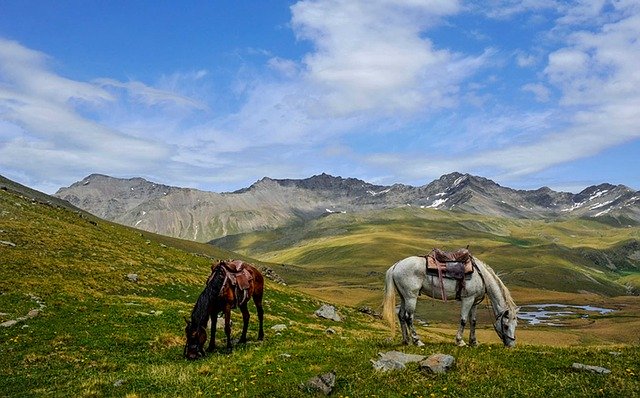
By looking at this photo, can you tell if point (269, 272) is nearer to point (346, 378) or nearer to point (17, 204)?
point (17, 204)

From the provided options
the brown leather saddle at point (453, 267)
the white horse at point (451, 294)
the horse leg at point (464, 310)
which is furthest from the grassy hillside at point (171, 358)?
the brown leather saddle at point (453, 267)

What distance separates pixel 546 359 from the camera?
15430mm

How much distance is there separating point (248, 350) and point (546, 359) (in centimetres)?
1128

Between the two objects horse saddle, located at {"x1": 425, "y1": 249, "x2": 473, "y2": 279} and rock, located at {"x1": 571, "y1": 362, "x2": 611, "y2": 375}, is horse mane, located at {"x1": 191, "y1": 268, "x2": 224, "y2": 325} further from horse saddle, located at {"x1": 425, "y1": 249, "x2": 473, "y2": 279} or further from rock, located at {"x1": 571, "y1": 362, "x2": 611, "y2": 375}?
rock, located at {"x1": 571, "y1": 362, "x2": 611, "y2": 375}

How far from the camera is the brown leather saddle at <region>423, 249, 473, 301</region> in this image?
18.2 metres

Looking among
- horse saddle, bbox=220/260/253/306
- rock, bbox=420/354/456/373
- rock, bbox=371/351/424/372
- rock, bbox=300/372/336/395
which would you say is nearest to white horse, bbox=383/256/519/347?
rock, bbox=371/351/424/372

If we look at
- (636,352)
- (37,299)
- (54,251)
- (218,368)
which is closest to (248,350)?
(218,368)

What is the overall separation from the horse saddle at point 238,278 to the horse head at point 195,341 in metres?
2.07

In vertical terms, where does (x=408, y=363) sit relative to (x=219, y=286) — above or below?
below

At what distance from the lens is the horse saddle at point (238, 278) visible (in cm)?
1908

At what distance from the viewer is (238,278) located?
1950 cm

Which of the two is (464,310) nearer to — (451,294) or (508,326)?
(451,294)

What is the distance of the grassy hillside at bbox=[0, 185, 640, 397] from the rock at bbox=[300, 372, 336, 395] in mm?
314

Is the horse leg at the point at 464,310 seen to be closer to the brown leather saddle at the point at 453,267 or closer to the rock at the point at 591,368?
the brown leather saddle at the point at 453,267
